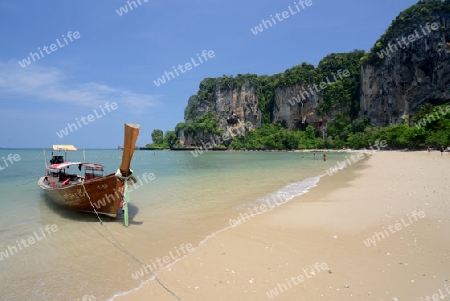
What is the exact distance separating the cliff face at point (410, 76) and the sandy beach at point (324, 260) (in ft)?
233

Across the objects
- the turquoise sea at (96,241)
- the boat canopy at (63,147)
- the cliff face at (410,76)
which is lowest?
the cliff face at (410,76)

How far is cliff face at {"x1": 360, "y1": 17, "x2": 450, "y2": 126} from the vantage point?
59.7 metres

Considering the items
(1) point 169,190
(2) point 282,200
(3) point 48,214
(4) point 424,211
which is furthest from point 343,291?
(1) point 169,190

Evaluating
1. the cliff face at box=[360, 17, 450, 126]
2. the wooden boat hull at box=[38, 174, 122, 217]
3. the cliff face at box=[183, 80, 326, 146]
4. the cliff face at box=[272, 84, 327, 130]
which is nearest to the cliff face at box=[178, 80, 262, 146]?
the cliff face at box=[183, 80, 326, 146]

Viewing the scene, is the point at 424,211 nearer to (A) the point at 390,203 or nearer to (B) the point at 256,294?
(A) the point at 390,203

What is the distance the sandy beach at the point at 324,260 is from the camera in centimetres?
365

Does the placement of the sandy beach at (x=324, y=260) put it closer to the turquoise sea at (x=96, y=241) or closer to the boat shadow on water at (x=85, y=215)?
the turquoise sea at (x=96, y=241)

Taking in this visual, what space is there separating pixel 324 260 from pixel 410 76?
78628 millimetres

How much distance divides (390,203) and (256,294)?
664 centimetres

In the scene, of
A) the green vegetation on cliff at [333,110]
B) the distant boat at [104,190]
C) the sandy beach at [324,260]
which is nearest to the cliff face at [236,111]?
the green vegetation on cliff at [333,110]

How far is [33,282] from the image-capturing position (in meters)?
4.66

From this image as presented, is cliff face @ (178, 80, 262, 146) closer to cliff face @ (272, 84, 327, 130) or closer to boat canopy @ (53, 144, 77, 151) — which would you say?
cliff face @ (272, 84, 327, 130)

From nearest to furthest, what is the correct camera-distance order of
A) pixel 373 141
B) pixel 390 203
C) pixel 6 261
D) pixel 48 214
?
1. pixel 6 261
2. pixel 390 203
3. pixel 48 214
4. pixel 373 141

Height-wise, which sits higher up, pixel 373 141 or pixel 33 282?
pixel 33 282
